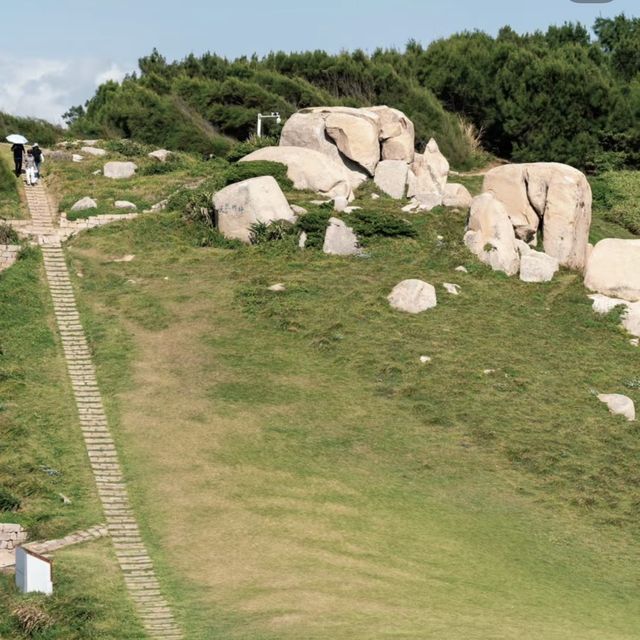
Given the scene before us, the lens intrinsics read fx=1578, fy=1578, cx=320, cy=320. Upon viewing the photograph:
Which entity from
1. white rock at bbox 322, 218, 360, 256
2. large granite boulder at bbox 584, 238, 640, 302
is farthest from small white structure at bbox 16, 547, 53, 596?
large granite boulder at bbox 584, 238, 640, 302

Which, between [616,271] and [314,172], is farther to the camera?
[314,172]

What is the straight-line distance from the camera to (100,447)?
44438 mm

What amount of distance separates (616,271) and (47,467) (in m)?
24.9

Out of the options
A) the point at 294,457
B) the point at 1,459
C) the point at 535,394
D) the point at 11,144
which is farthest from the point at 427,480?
the point at 11,144

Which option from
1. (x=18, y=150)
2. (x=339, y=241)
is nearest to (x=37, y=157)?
(x=18, y=150)

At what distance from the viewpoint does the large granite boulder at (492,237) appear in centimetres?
5859

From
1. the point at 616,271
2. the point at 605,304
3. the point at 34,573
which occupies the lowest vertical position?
the point at 34,573

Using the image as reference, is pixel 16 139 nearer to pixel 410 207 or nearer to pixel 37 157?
pixel 37 157

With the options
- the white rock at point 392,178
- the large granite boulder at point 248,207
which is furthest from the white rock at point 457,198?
the large granite boulder at point 248,207

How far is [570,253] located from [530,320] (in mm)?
6533

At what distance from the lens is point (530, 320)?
5484 centimetres

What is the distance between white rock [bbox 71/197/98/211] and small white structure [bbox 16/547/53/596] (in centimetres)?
3001

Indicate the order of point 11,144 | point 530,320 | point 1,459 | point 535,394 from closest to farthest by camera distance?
point 1,459 < point 535,394 < point 530,320 < point 11,144

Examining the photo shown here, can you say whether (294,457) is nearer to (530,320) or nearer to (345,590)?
(345,590)
